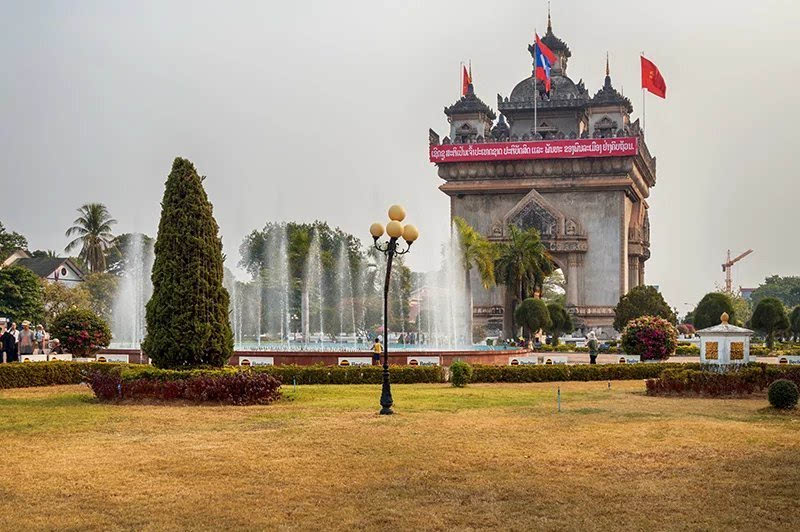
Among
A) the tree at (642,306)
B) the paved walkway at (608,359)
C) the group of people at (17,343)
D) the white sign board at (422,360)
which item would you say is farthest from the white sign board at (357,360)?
the tree at (642,306)

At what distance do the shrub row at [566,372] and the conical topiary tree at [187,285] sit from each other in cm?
956

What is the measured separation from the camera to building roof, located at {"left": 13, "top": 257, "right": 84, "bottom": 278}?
83.4 m

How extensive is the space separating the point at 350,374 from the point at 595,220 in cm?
4649

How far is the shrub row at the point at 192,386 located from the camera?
21656 mm

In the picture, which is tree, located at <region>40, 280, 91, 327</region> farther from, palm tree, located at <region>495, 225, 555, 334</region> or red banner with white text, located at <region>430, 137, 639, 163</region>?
palm tree, located at <region>495, 225, 555, 334</region>

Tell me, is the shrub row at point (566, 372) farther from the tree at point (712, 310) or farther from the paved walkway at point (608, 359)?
the tree at point (712, 310)

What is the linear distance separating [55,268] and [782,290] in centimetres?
10056

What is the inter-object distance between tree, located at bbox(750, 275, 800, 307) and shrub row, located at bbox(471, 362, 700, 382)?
10816 cm

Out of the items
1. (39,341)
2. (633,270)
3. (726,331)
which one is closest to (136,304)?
(39,341)

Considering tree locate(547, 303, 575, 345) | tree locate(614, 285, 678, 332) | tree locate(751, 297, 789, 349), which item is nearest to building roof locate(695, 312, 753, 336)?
tree locate(751, 297, 789, 349)

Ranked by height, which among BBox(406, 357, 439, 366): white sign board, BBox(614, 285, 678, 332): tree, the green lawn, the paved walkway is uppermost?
BBox(614, 285, 678, 332): tree

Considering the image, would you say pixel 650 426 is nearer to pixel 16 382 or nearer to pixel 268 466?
pixel 268 466

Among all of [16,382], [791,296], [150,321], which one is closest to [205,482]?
[150,321]

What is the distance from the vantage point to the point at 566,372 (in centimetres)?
3192
